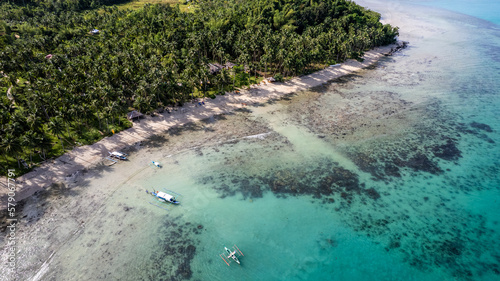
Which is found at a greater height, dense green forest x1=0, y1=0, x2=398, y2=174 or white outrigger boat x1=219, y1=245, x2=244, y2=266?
dense green forest x1=0, y1=0, x2=398, y2=174

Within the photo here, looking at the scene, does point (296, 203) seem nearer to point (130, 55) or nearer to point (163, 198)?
Answer: point (163, 198)

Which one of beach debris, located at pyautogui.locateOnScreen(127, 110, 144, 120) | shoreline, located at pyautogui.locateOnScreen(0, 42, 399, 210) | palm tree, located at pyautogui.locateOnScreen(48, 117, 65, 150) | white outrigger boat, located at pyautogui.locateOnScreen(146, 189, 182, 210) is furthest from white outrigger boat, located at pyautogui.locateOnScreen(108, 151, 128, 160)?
beach debris, located at pyautogui.locateOnScreen(127, 110, 144, 120)

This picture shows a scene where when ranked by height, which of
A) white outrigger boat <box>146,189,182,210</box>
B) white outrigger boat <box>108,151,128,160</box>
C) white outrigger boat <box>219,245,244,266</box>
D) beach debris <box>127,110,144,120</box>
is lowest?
white outrigger boat <box>219,245,244,266</box>

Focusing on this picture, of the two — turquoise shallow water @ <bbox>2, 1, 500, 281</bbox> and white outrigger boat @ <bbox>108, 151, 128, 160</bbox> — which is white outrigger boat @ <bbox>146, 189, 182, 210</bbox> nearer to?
turquoise shallow water @ <bbox>2, 1, 500, 281</bbox>

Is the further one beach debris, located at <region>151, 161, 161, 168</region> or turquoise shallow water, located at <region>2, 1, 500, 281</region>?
beach debris, located at <region>151, 161, 161, 168</region>

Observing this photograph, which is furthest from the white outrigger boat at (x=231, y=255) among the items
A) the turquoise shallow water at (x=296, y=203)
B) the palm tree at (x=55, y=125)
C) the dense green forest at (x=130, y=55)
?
the palm tree at (x=55, y=125)

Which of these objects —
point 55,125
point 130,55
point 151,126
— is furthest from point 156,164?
point 130,55

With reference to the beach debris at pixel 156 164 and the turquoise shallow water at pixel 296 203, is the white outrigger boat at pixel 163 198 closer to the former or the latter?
the turquoise shallow water at pixel 296 203
